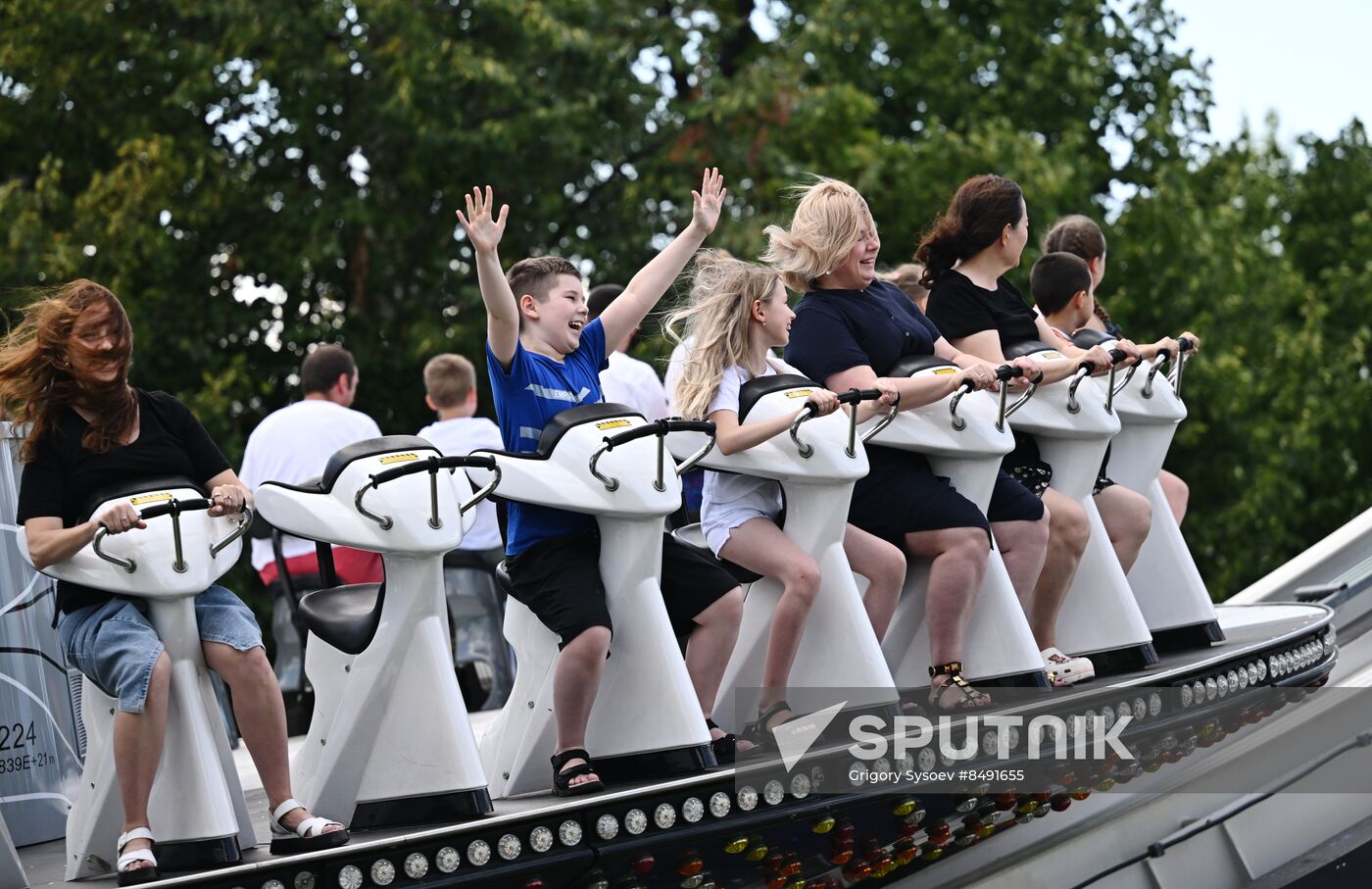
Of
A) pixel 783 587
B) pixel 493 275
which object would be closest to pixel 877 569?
pixel 783 587

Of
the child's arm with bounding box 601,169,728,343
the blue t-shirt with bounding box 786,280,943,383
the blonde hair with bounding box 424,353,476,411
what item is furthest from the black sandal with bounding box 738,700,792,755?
the blonde hair with bounding box 424,353,476,411

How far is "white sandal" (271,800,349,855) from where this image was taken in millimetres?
3361

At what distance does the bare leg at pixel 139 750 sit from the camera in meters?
3.33

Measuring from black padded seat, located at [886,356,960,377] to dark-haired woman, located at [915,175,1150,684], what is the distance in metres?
0.54

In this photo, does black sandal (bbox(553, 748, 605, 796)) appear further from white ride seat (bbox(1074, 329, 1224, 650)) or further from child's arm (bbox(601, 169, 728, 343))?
white ride seat (bbox(1074, 329, 1224, 650))

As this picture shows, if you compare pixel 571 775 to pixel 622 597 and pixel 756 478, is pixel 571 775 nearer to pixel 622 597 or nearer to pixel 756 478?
pixel 622 597

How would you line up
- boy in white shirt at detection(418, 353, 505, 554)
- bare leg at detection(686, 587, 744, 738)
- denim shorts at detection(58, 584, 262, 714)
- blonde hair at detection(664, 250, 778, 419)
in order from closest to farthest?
denim shorts at detection(58, 584, 262, 714), bare leg at detection(686, 587, 744, 738), blonde hair at detection(664, 250, 778, 419), boy in white shirt at detection(418, 353, 505, 554)

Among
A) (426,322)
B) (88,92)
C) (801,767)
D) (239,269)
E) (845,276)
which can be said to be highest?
(88,92)

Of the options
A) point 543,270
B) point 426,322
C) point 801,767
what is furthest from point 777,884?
point 426,322

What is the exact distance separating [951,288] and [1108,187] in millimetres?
16789

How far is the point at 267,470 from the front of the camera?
6.94 metres

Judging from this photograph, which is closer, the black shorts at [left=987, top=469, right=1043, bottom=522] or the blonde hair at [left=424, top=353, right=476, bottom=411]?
the black shorts at [left=987, top=469, right=1043, bottom=522]

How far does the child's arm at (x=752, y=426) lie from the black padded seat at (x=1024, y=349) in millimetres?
1133

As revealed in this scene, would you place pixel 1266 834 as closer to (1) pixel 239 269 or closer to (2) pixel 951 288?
(2) pixel 951 288
